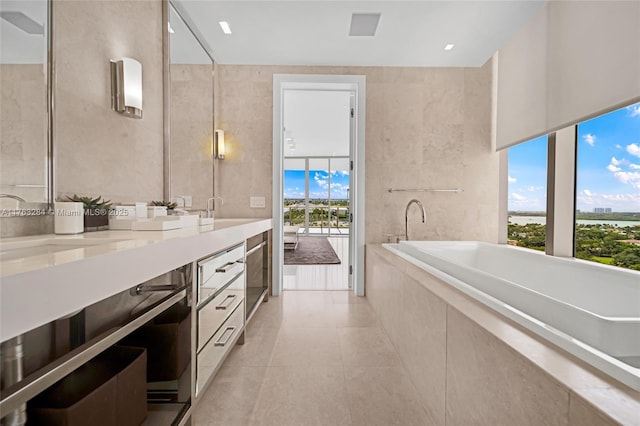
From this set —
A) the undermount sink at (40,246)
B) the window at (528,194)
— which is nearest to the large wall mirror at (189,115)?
the undermount sink at (40,246)

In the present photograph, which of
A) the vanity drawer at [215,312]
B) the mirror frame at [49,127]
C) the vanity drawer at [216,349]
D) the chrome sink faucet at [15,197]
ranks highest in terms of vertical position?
the mirror frame at [49,127]

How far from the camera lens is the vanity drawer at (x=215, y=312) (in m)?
1.45

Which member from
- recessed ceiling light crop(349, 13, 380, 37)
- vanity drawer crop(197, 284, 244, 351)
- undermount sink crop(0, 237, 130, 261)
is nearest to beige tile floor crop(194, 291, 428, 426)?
vanity drawer crop(197, 284, 244, 351)

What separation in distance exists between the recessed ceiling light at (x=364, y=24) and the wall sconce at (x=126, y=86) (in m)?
1.74

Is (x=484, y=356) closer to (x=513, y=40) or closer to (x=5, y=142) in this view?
(x=5, y=142)

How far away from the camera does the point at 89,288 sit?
735 mm

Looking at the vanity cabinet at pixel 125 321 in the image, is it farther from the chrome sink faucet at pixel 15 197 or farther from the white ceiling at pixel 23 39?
the white ceiling at pixel 23 39

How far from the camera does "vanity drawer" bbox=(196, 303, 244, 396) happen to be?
1.42 metres

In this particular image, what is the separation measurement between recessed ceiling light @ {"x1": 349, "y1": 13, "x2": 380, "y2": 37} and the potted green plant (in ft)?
7.61

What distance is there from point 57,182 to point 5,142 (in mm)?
275

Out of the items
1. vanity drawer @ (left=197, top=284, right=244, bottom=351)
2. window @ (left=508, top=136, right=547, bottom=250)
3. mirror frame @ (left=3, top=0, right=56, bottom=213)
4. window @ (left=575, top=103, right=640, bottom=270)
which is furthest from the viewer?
window @ (left=508, top=136, right=547, bottom=250)

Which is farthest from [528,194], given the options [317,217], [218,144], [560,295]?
[317,217]

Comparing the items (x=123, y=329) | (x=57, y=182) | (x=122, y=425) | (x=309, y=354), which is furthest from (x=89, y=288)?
(x=309, y=354)

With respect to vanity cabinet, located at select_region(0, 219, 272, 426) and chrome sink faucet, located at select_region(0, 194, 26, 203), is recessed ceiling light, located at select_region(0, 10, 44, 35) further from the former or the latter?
vanity cabinet, located at select_region(0, 219, 272, 426)
